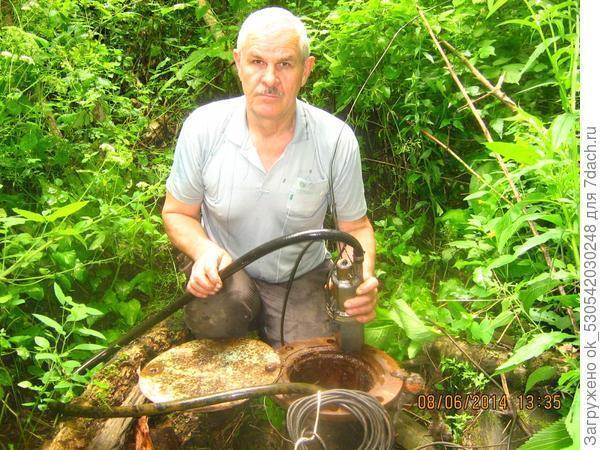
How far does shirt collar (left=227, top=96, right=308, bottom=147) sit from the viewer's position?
6.46 feet

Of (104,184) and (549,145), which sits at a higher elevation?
(549,145)

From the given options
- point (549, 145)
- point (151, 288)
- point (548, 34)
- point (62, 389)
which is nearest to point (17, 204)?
point (151, 288)

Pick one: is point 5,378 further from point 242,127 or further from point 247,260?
point 242,127

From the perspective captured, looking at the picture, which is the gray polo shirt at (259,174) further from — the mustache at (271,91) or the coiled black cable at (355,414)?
the coiled black cable at (355,414)

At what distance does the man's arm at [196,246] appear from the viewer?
1777 millimetres

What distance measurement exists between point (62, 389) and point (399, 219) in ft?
5.36

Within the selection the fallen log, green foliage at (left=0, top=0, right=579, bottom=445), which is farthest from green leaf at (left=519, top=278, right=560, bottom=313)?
the fallen log

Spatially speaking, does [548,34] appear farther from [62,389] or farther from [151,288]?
[62,389]

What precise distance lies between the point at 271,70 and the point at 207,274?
70 cm

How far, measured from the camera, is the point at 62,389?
1.74 metres

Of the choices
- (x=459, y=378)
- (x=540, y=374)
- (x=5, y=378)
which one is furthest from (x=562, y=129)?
(x=5, y=378)

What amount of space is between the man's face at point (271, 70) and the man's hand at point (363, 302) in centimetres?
67

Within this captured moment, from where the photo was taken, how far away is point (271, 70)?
5.87ft

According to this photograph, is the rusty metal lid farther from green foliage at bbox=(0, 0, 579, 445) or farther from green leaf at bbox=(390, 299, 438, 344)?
green leaf at bbox=(390, 299, 438, 344)
